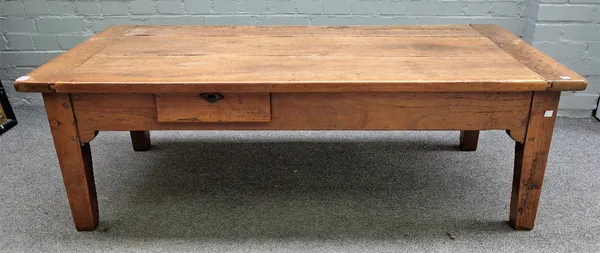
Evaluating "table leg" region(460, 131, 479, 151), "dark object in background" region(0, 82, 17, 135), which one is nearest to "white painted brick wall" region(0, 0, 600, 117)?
"dark object in background" region(0, 82, 17, 135)

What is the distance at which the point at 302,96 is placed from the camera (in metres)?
1.25

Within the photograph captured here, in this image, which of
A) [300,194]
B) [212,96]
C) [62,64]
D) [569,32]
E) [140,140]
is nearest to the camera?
[212,96]

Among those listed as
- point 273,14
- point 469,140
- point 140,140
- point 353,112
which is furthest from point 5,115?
point 469,140

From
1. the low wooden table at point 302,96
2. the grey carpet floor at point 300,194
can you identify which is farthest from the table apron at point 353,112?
the grey carpet floor at point 300,194

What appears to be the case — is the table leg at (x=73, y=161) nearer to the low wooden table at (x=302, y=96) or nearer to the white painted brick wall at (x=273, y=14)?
the low wooden table at (x=302, y=96)

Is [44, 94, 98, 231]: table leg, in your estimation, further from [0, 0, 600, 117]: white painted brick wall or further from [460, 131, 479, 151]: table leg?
[460, 131, 479, 151]: table leg

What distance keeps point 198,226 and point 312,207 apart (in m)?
0.37

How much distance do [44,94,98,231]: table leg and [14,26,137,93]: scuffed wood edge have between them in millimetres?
46

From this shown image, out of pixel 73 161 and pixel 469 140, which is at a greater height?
pixel 73 161

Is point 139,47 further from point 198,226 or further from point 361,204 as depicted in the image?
point 361,204

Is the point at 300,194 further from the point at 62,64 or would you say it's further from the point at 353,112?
the point at 62,64

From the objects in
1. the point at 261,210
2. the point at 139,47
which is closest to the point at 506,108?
the point at 261,210

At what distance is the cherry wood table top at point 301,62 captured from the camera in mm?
1203

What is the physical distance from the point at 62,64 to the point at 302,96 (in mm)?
701
